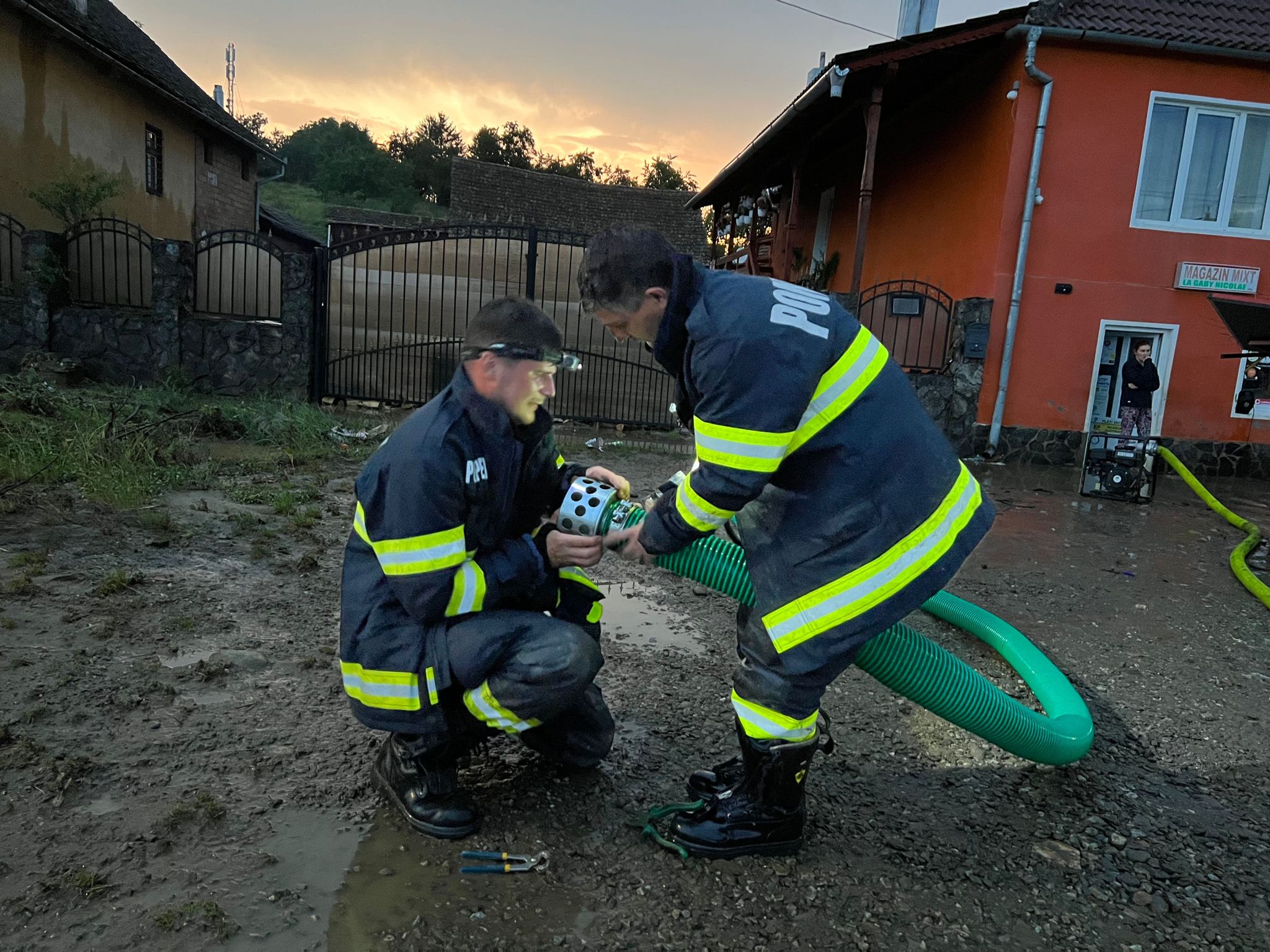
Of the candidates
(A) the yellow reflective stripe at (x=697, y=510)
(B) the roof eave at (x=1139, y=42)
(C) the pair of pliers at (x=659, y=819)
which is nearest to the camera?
(A) the yellow reflective stripe at (x=697, y=510)

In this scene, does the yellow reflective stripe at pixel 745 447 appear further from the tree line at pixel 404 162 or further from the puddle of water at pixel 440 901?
the tree line at pixel 404 162

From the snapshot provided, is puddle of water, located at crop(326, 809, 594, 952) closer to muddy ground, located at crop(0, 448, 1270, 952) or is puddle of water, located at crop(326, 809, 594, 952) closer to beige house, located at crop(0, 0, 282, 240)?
muddy ground, located at crop(0, 448, 1270, 952)

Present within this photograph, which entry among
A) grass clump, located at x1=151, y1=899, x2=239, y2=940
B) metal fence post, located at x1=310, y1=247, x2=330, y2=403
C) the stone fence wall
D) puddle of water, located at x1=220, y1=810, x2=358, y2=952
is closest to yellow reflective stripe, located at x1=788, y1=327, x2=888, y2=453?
puddle of water, located at x1=220, y1=810, x2=358, y2=952

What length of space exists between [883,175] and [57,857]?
15.0 meters

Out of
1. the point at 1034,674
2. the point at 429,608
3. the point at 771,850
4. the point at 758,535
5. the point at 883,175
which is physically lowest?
the point at 771,850

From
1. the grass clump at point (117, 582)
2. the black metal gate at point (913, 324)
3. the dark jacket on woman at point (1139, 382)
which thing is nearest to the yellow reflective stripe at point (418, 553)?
the grass clump at point (117, 582)

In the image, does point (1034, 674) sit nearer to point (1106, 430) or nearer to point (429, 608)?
point (429, 608)

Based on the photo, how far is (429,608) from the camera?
2213 mm

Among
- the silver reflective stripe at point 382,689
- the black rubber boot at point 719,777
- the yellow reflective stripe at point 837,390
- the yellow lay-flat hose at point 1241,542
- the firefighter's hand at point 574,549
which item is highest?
the yellow reflective stripe at point 837,390

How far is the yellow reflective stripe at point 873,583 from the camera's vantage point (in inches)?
85.6

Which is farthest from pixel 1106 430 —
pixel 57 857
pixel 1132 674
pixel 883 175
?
pixel 57 857

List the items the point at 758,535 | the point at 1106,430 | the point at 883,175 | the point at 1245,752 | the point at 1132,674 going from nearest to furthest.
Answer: the point at 758,535
the point at 1245,752
the point at 1132,674
the point at 1106,430
the point at 883,175

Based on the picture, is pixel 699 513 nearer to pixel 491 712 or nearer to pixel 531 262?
pixel 491 712

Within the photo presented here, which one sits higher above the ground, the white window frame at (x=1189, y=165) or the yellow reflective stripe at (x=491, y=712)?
the white window frame at (x=1189, y=165)
